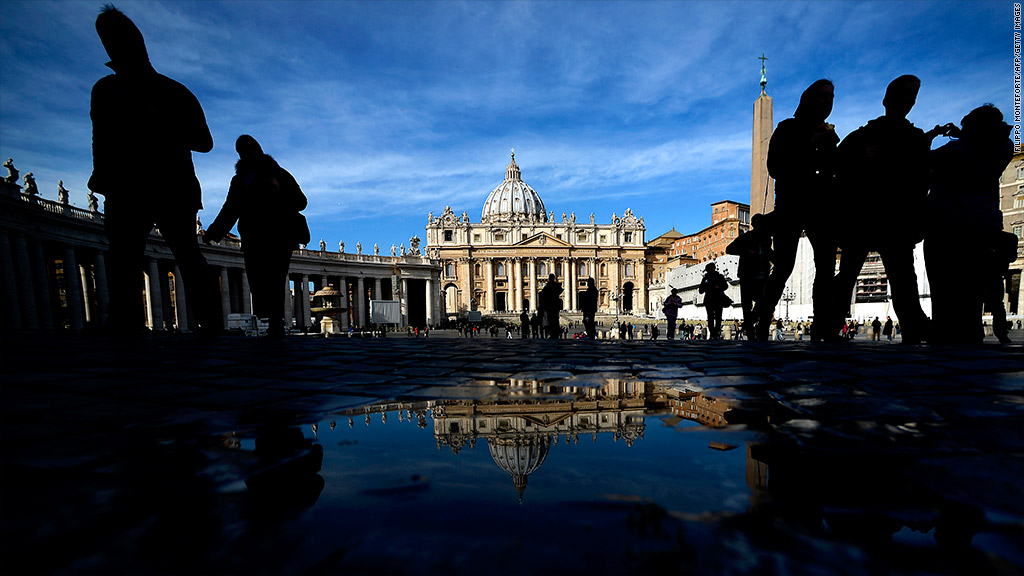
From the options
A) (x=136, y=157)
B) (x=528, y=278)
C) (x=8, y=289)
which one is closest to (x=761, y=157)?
(x=136, y=157)

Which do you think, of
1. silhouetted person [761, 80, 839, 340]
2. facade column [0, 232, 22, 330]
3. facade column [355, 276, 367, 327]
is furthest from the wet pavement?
facade column [355, 276, 367, 327]

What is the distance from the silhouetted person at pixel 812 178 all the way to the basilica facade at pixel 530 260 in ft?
243

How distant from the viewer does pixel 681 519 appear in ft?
3.29

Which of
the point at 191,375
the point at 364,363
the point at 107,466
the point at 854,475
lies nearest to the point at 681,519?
the point at 854,475

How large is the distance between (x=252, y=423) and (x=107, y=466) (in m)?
0.57

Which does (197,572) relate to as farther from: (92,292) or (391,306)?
(92,292)

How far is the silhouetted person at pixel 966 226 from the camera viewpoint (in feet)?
17.8

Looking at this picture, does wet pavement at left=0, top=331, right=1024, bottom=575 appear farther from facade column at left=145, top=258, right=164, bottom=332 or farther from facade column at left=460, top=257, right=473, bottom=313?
facade column at left=460, top=257, right=473, bottom=313

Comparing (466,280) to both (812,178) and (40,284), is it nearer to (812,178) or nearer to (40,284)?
(40,284)

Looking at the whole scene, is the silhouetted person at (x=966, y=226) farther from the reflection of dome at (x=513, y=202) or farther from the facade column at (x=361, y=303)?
the reflection of dome at (x=513, y=202)

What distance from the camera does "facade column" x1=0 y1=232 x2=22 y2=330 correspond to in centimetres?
1937

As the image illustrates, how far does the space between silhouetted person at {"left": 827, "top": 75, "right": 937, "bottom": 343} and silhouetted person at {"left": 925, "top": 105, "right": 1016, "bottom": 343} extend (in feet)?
0.79

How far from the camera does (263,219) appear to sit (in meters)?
7.29

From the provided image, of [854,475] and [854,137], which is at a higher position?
[854,137]
